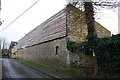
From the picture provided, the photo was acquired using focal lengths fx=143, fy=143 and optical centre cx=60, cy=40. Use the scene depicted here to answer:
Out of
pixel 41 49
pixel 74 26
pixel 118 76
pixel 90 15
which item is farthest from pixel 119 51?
pixel 41 49

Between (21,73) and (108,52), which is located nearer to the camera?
(108,52)

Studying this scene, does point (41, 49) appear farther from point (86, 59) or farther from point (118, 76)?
point (118, 76)

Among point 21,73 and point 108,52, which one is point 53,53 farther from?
point 108,52

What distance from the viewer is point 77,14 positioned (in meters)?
13.0

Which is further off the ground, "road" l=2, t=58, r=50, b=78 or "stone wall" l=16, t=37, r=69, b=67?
"stone wall" l=16, t=37, r=69, b=67

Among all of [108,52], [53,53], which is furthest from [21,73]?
[108,52]

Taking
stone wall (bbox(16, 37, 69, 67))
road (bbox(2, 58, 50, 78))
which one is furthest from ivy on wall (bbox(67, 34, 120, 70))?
stone wall (bbox(16, 37, 69, 67))

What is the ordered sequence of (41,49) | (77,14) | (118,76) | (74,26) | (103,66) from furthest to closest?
(41,49), (74,26), (77,14), (103,66), (118,76)

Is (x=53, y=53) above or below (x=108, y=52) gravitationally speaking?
below

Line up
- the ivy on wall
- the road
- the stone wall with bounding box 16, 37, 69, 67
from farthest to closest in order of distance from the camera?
the stone wall with bounding box 16, 37, 69, 67
the road
the ivy on wall

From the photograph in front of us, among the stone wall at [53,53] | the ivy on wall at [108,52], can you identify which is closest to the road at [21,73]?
the stone wall at [53,53]

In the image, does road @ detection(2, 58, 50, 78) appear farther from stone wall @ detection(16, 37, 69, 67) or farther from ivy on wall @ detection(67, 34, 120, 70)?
ivy on wall @ detection(67, 34, 120, 70)

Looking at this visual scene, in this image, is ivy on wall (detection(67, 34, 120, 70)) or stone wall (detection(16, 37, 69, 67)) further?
stone wall (detection(16, 37, 69, 67))

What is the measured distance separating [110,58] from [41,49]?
14.2 metres
